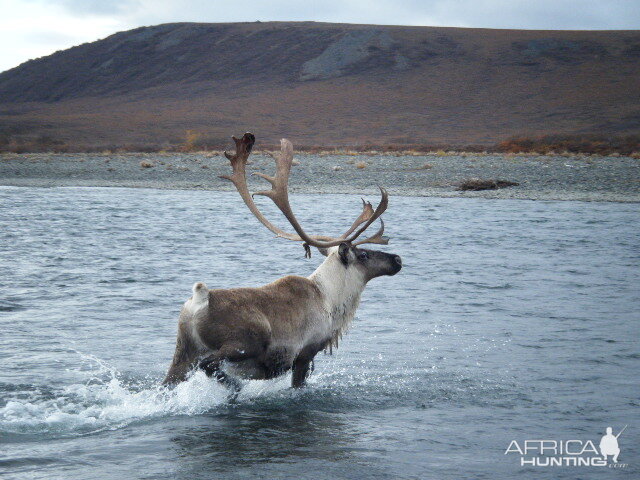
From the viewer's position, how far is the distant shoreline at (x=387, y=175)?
26625 millimetres

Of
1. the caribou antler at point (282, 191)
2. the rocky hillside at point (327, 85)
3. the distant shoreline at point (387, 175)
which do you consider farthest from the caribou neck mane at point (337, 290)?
the rocky hillside at point (327, 85)

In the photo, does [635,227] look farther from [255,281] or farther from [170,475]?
[170,475]

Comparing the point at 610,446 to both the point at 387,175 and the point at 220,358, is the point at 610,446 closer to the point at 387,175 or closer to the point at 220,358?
the point at 220,358

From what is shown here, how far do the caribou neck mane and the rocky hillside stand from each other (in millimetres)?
59744

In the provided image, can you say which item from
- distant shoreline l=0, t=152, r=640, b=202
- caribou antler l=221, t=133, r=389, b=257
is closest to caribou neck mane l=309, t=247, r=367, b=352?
caribou antler l=221, t=133, r=389, b=257

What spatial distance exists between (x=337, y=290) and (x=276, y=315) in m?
0.83

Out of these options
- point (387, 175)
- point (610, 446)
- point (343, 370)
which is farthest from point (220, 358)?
point (387, 175)

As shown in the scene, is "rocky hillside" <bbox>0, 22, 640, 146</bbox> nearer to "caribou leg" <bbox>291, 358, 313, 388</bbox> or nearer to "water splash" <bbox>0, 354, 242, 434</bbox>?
"caribou leg" <bbox>291, 358, 313, 388</bbox>

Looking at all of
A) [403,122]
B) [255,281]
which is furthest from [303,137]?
[255,281]

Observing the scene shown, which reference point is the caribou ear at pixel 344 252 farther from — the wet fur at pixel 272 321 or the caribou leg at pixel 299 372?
the caribou leg at pixel 299 372

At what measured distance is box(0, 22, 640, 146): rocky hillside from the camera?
244 feet

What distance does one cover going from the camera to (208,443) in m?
5.79

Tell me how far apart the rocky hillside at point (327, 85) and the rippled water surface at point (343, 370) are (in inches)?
2122

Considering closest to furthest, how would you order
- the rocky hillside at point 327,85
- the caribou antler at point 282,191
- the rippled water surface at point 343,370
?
the rippled water surface at point 343,370
the caribou antler at point 282,191
the rocky hillside at point 327,85
